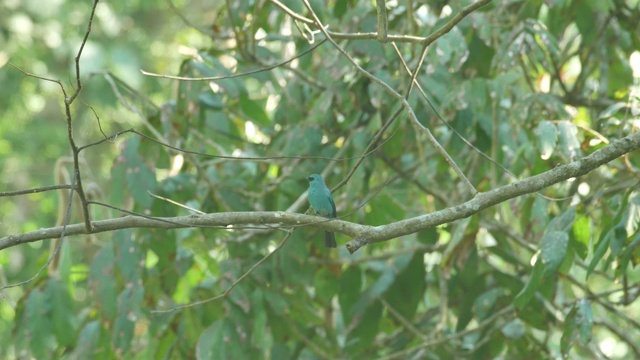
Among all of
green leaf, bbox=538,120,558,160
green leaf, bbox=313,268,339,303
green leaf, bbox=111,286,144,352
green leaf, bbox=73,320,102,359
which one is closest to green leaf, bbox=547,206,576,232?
green leaf, bbox=538,120,558,160

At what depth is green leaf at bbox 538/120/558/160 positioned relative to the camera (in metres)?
3.63

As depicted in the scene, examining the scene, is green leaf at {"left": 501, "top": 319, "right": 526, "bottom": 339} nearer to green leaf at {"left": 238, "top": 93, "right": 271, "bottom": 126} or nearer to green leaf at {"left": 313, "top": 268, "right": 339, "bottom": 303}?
green leaf at {"left": 313, "top": 268, "right": 339, "bottom": 303}

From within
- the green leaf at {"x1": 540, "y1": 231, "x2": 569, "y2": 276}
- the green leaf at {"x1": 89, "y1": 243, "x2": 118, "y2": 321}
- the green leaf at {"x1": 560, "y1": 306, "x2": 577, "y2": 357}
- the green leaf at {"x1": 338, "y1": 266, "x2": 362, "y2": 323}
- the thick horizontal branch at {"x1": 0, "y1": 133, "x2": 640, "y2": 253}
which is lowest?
the green leaf at {"x1": 560, "y1": 306, "x2": 577, "y2": 357}

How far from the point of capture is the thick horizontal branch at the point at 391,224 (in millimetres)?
2834

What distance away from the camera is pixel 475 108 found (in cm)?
429

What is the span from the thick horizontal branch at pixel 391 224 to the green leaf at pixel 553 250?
710 millimetres

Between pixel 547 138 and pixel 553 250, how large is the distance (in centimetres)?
49

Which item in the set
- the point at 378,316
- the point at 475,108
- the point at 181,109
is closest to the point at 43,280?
the point at 181,109

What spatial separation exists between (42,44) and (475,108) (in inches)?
400

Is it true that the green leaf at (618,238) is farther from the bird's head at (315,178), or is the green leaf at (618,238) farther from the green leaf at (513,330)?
the bird's head at (315,178)

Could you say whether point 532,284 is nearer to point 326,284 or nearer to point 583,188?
point 326,284

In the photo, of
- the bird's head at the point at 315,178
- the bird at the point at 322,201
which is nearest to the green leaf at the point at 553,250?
the bird at the point at 322,201

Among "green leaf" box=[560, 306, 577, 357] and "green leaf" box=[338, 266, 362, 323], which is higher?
"green leaf" box=[338, 266, 362, 323]

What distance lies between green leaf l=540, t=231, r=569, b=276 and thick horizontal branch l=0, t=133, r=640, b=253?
2.33 feet
